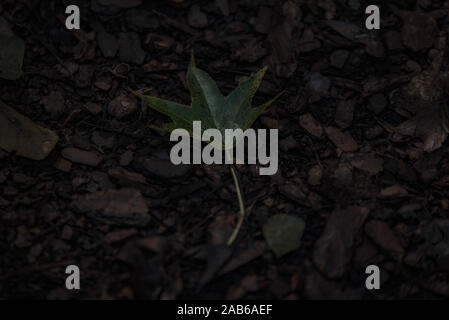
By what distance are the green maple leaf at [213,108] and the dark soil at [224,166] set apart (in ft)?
0.29

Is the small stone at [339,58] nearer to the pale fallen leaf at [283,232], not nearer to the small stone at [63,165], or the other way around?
the pale fallen leaf at [283,232]

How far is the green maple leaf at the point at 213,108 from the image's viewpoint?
46.1 inches

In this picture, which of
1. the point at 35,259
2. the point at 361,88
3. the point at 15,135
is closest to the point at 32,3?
the point at 15,135

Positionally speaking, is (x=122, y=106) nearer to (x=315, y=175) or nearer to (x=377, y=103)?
(x=315, y=175)

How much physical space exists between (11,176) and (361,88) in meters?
1.05

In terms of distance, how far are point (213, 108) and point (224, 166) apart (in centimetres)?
16

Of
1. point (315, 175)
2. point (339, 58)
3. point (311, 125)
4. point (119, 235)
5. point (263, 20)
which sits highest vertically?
point (263, 20)

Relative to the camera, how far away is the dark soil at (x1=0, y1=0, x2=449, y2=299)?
1007 mm

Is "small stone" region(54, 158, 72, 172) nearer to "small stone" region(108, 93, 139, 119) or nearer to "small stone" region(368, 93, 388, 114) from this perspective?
"small stone" region(108, 93, 139, 119)

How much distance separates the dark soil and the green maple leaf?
0.29 ft

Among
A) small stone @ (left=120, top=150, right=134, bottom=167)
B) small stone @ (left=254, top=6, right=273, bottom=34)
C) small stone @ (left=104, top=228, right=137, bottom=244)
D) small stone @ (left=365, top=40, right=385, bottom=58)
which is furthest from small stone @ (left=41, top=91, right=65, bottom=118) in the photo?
small stone @ (left=365, top=40, right=385, bottom=58)

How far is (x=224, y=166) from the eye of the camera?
1.19 m

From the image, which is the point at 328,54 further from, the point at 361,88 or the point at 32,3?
the point at 32,3

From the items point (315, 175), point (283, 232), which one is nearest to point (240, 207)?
point (283, 232)
